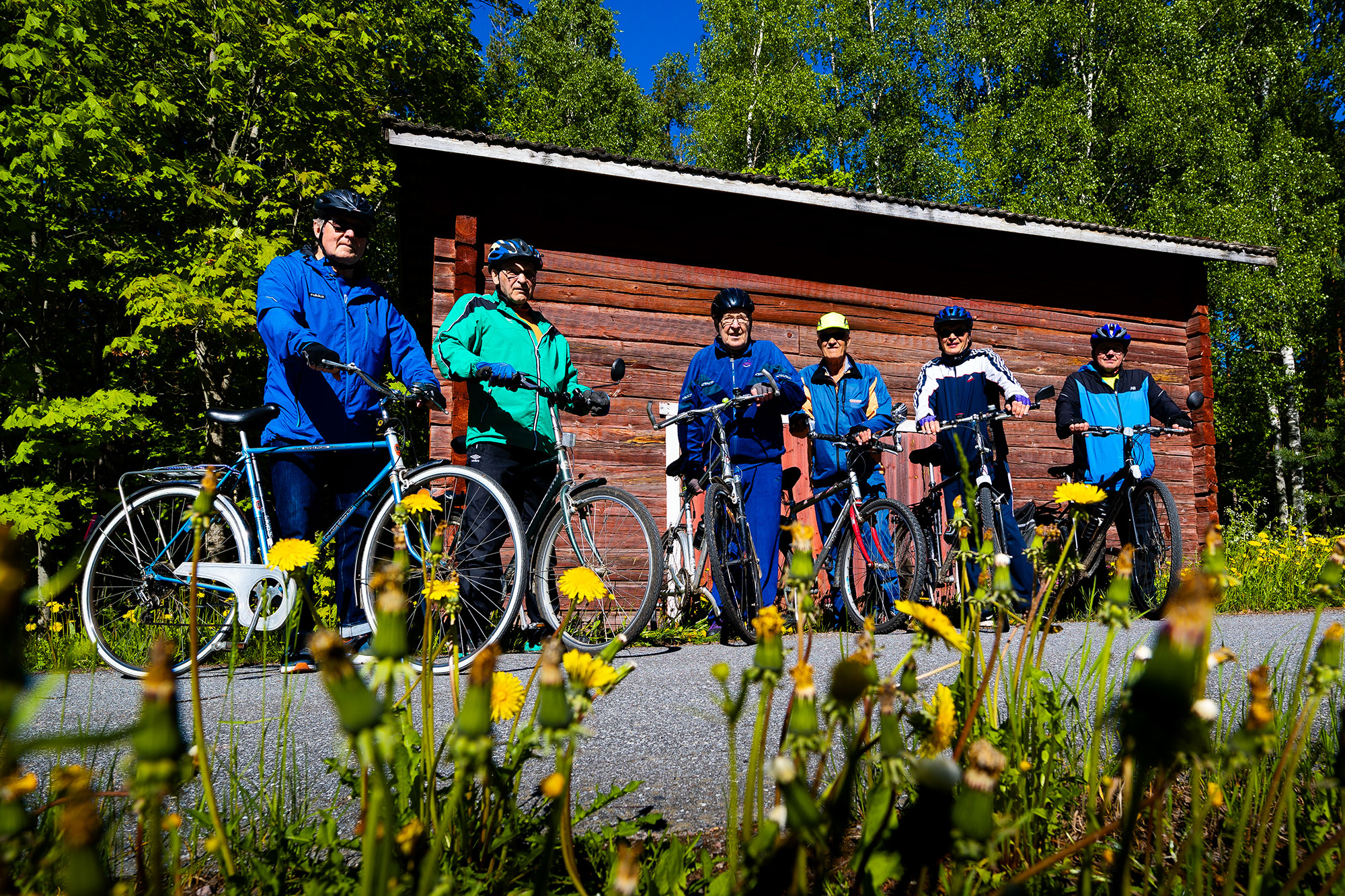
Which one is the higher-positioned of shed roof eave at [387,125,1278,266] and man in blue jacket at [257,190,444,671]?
shed roof eave at [387,125,1278,266]

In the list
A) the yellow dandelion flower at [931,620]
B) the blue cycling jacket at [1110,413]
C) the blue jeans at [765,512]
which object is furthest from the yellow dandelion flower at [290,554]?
the blue cycling jacket at [1110,413]

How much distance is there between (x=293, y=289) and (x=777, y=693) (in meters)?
2.68

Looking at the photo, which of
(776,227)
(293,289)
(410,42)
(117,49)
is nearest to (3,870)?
(293,289)

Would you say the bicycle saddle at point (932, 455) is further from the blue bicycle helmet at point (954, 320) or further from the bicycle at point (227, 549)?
the bicycle at point (227, 549)

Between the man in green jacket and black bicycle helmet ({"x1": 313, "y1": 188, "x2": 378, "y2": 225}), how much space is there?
60 centimetres

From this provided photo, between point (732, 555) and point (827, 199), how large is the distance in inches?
147

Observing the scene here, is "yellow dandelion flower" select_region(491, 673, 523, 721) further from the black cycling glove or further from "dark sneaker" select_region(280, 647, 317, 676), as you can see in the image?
the black cycling glove

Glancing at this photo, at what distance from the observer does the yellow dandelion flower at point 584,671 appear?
683mm

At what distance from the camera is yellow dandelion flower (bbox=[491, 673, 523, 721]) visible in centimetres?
113

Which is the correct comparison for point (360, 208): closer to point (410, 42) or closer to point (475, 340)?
point (475, 340)

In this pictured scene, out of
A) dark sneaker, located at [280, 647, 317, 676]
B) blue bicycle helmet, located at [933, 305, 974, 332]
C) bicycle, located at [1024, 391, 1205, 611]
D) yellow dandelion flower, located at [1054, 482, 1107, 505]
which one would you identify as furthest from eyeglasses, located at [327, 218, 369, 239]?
bicycle, located at [1024, 391, 1205, 611]

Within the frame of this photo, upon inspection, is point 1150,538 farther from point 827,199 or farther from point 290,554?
point 290,554

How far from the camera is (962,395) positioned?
5273 mm

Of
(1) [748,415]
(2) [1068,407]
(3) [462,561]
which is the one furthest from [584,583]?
(2) [1068,407]
